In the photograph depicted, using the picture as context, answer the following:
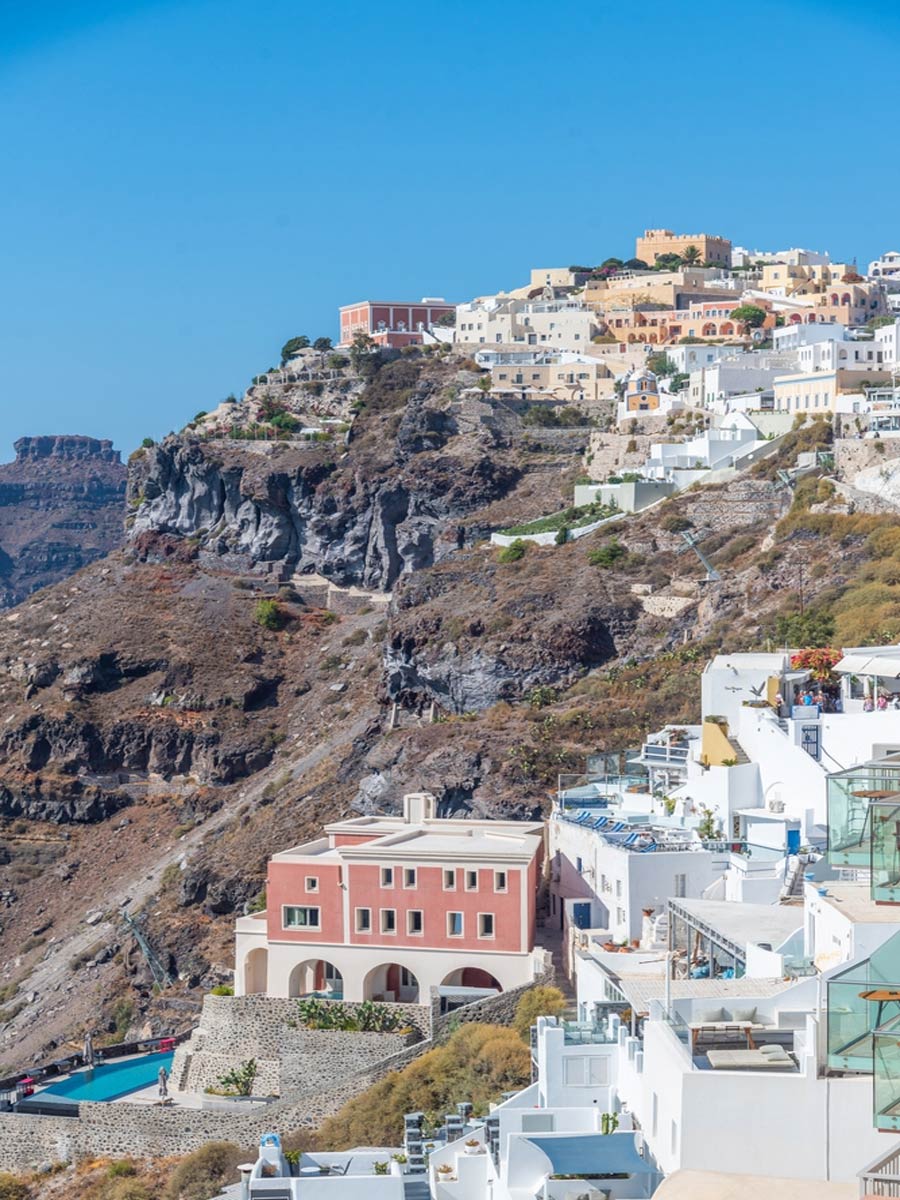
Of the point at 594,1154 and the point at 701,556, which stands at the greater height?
the point at 701,556

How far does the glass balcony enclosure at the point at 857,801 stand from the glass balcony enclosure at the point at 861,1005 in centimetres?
240

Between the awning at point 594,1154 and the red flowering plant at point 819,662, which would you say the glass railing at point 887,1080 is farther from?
the red flowering plant at point 819,662

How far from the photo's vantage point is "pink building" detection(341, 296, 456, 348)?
97.4 m

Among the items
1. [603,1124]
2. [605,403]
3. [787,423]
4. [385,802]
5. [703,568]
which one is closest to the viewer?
[603,1124]

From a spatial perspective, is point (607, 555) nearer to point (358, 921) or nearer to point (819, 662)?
point (819, 662)

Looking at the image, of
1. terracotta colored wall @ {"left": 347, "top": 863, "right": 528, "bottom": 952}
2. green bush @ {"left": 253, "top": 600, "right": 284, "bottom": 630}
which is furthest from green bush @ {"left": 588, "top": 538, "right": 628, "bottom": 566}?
terracotta colored wall @ {"left": 347, "top": 863, "right": 528, "bottom": 952}

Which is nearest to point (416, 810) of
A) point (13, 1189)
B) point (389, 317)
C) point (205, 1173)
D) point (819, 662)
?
point (819, 662)

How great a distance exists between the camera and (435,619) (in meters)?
59.3

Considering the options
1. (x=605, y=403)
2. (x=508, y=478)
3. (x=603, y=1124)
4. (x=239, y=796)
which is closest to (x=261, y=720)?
(x=239, y=796)

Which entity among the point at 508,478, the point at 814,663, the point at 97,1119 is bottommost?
the point at 97,1119

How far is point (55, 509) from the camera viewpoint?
581 ft

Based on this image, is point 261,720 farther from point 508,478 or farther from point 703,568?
point 703,568

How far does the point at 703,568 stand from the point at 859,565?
667 centimetres

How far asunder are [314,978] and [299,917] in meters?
1.01
